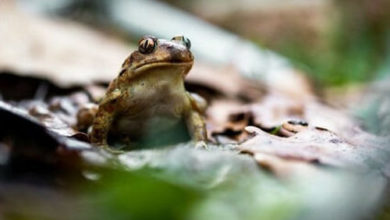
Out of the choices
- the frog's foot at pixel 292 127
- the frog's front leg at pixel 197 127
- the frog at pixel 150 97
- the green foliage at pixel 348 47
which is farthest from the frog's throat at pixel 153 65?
the green foliage at pixel 348 47

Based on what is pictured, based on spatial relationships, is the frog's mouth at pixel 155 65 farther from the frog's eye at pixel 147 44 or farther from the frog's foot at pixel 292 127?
the frog's foot at pixel 292 127

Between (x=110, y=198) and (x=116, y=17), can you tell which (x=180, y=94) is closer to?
(x=110, y=198)

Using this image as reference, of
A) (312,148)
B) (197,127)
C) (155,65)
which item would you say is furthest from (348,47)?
(312,148)

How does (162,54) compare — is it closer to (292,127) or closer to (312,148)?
(292,127)

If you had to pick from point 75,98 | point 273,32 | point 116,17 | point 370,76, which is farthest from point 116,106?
point 273,32

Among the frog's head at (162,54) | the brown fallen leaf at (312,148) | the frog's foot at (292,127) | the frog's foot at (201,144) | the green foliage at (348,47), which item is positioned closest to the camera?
the brown fallen leaf at (312,148)

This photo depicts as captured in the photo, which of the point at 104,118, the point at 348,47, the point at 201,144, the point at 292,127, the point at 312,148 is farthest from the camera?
the point at 348,47

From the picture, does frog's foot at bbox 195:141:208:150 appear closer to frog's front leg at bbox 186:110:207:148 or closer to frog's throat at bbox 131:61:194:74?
frog's front leg at bbox 186:110:207:148
